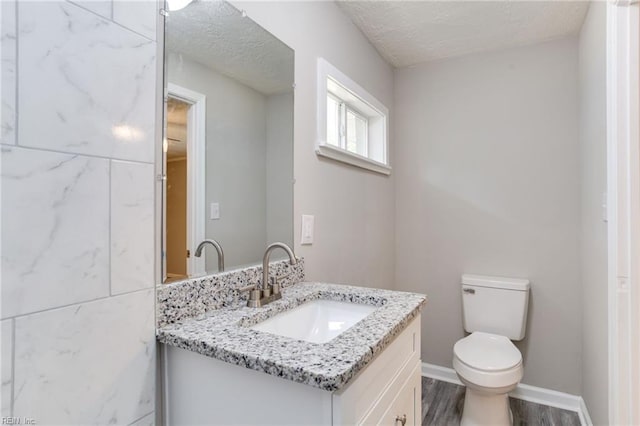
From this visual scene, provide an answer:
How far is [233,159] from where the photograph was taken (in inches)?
49.0

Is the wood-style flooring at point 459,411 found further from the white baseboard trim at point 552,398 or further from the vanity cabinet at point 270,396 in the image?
the vanity cabinet at point 270,396

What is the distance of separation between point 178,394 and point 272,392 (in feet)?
1.05

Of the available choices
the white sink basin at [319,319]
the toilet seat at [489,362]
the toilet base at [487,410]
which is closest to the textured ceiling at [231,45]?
the white sink basin at [319,319]

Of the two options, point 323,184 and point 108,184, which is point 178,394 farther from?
point 323,184

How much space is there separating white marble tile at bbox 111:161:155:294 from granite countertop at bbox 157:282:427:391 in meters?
0.17

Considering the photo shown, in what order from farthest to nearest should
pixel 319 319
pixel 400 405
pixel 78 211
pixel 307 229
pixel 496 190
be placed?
pixel 496 190
pixel 307 229
pixel 319 319
pixel 400 405
pixel 78 211

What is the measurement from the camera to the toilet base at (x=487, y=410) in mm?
1799

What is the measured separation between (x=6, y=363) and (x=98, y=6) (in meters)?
0.77

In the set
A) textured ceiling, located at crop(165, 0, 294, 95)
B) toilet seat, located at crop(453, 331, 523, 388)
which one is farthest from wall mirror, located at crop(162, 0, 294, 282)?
toilet seat, located at crop(453, 331, 523, 388)

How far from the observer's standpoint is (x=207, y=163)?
1.12 metres

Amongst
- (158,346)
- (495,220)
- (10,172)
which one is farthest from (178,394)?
(495,220)

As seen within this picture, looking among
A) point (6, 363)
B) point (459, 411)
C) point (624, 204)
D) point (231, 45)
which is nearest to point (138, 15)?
point (231, 45)

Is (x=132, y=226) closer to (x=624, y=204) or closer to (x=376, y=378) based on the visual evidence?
(x=376, y=378)

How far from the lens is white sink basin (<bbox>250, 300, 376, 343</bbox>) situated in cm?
115
